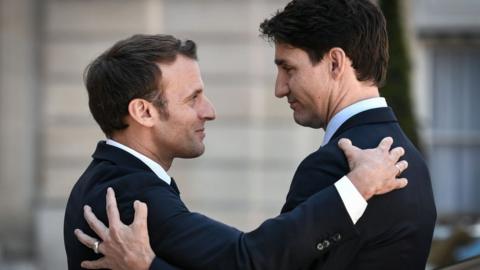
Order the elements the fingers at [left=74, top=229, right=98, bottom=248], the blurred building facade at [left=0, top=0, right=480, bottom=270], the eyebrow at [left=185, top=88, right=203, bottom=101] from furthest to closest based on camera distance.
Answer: the blurred building facade at [left=0, top=0, right=480, bottom=270] → the eyebrow at [left=185, top=88, right=203, bottom=101] → the fingers at [left=74, top=229, right=98, bottom=248]

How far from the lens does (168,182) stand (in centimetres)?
346

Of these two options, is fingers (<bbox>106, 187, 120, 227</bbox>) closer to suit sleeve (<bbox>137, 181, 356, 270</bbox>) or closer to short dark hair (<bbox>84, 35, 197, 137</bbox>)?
suit sleeve (<bbox>137, 181, 356, 270</bbox>)

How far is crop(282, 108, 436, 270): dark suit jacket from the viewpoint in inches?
119

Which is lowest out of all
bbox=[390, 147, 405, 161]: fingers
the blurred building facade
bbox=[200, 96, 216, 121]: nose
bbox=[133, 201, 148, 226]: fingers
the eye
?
the blurred building facade

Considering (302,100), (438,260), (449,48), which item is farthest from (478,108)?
(302,100)

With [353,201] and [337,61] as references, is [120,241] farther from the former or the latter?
[337,61]

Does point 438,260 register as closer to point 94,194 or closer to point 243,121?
point 94,194

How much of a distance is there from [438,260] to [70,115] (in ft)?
18.8

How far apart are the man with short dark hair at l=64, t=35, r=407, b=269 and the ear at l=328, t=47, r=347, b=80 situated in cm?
25

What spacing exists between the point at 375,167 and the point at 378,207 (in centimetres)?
11

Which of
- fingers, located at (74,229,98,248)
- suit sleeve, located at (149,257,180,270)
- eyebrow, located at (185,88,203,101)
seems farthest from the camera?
eyebrow, located at (185,88,203,101)

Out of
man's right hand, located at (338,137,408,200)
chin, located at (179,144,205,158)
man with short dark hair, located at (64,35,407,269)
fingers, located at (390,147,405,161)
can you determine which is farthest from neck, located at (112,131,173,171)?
fingers, located at (390,147,405,161)

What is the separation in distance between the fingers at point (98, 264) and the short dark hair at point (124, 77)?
1.47ft

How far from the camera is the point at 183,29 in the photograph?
407 inches
